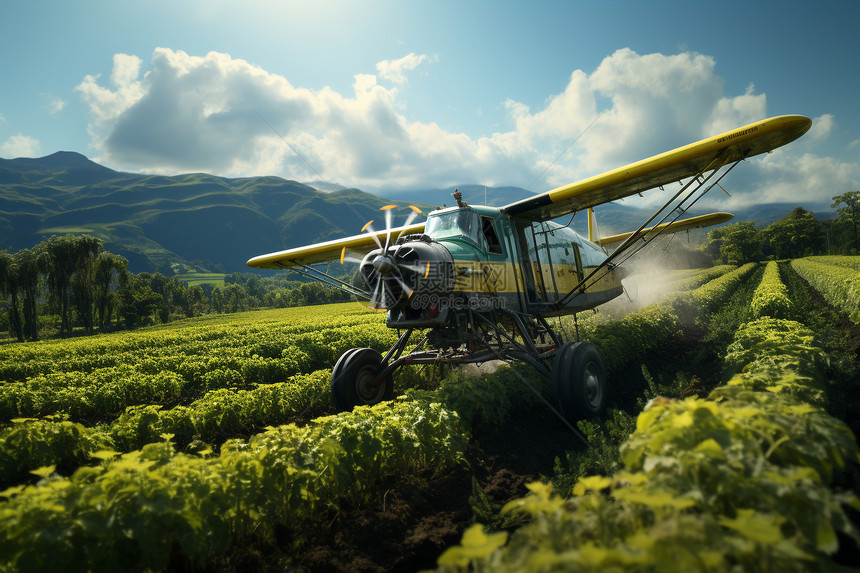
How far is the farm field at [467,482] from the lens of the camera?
5.47ft

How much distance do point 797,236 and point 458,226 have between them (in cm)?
12067

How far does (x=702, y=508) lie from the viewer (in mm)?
1913

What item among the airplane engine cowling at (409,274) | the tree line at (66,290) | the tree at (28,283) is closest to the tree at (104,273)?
the tree line at (66,290)

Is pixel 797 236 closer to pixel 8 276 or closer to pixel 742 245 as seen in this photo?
pixel 742 245

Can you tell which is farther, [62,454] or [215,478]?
[62,454]

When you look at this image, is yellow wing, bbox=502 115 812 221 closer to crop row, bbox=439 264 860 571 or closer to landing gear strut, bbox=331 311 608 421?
landing gear strut, bbox=331 311 608 421

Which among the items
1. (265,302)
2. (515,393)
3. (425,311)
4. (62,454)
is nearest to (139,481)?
(425,311)

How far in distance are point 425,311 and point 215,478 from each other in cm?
385

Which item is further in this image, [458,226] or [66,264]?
[66,264]

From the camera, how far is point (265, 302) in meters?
134

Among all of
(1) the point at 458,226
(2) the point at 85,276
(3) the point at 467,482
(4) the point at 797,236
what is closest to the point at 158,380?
(1) the point at 458,226

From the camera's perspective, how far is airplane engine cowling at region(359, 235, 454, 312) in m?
5.86

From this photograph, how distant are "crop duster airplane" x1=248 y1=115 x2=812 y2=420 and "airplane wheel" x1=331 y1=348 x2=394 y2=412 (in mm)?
17

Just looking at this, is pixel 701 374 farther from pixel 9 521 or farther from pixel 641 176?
pixel 9 521
